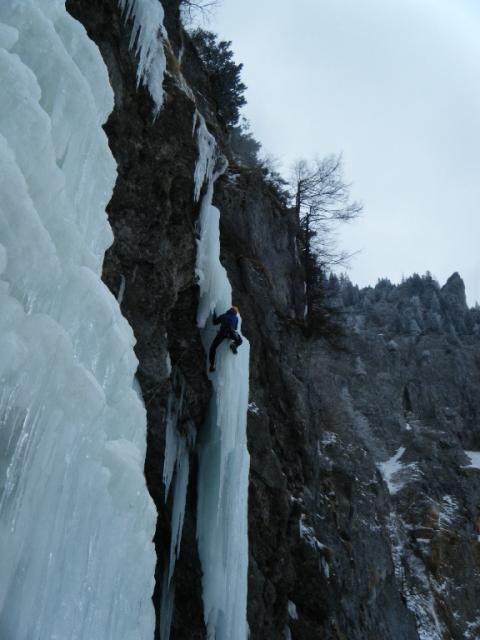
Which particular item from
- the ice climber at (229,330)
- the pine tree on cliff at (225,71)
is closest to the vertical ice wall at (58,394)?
the ice climber at (229,330)

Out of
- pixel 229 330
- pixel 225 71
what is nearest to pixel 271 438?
pixel 229 330

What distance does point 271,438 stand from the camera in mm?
9367

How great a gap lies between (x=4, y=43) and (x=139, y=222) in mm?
3587

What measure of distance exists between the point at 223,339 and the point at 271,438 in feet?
9.17

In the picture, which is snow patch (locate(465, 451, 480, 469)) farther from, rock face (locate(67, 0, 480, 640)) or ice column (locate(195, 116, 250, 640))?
ice column (locate(195, 116, 250, 640))

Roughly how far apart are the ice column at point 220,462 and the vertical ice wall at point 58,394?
2950 mm

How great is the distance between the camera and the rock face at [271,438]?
661cm

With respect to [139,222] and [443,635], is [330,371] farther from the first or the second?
[139,222]

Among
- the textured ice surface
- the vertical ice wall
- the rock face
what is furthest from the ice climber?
the vertical ice wall

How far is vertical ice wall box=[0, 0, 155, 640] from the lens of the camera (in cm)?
226

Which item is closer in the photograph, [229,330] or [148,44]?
[148,44]

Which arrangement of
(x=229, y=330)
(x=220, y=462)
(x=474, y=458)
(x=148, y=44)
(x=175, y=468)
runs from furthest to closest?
(x=474, y=458) → (x=229, y=330) → (x=175, y=468) → (x=148, y=44) → (x=220, y=462)

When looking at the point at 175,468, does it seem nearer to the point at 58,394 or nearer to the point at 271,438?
the point at 271,438

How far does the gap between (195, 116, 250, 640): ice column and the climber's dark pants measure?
4.6 inches
